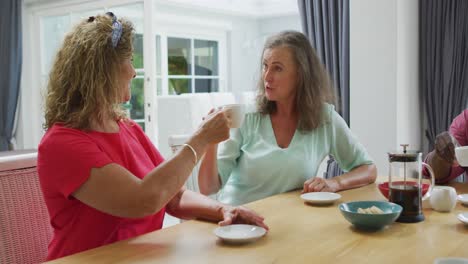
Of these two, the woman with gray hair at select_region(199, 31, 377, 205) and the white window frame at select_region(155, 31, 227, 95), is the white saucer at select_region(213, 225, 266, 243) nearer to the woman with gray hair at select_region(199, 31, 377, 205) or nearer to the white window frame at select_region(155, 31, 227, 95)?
the woman with gray hair at select_region(199, 31, 377, 205)

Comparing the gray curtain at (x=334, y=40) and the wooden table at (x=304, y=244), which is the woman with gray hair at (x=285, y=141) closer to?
the wooden table at (x=304, y=244)

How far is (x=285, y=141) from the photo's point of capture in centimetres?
204

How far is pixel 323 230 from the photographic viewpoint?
138 centimetres

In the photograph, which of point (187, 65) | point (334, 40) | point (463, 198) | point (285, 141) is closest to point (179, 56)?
point (187, 65)

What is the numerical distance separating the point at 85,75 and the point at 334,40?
2.18 m

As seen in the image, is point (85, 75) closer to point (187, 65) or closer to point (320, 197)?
point (320, 197)

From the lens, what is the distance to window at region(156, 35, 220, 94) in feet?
23.3

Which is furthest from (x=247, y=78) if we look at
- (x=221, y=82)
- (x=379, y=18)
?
(x=379, y=18)

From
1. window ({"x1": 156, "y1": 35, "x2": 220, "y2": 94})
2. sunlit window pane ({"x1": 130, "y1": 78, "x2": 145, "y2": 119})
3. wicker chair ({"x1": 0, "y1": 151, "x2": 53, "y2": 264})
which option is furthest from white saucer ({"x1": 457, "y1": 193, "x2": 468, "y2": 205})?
window ({"x1": 156, "y1": 35, "x2": 220, "y2": 94})

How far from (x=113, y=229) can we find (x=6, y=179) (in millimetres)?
408

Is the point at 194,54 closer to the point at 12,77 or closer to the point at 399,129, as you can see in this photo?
the point at 12,77

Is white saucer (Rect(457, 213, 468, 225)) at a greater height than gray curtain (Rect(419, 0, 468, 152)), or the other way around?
gray curtain (Rect(419, 0, 468, 152))

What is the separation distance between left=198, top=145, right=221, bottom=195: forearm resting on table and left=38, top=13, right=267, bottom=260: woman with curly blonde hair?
1.15 ft

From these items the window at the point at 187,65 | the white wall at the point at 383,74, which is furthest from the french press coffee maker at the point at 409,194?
the window at the point at 187,65
